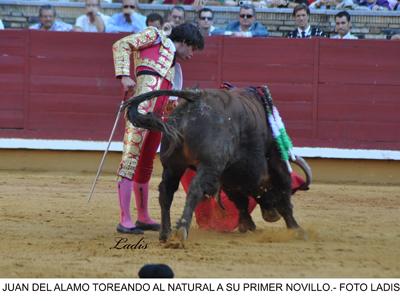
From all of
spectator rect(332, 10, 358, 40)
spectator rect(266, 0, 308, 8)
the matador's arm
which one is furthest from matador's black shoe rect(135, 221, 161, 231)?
spectator rect(266, 0, 308, 8)

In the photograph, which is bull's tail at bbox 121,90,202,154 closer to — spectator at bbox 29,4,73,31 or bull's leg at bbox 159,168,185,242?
bull's leg at bbox 159,168,185,242

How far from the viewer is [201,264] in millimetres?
4703

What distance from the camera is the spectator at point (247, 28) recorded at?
32.3 feet

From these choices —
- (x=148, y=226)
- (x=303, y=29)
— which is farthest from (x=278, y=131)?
(x=303, y=29)

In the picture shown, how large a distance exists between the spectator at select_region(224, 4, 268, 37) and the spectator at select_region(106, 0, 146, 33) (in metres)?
0.84

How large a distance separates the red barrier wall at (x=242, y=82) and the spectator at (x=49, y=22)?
14 cm

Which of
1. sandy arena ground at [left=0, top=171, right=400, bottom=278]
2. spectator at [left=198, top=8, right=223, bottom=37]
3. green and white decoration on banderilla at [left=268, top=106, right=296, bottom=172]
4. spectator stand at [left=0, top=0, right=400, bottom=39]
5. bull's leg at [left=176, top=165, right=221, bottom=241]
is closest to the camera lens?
sandy arena ground at [left=0, top=171, right=400, bottom=278]

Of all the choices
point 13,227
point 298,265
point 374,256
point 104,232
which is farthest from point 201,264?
point 13,227

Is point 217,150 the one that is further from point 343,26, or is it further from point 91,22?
point 91,22

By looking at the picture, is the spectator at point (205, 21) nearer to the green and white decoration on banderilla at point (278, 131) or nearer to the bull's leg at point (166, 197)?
the green and white decoration on banderilla at point (278, 131)

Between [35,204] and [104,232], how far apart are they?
57.6 inches

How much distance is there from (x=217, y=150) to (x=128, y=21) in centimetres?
500

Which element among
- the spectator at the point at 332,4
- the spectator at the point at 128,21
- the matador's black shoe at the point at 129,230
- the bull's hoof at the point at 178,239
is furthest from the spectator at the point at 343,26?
the bull's hoof at the point at 178,239

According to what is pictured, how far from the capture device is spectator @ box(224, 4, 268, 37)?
32.3ft
